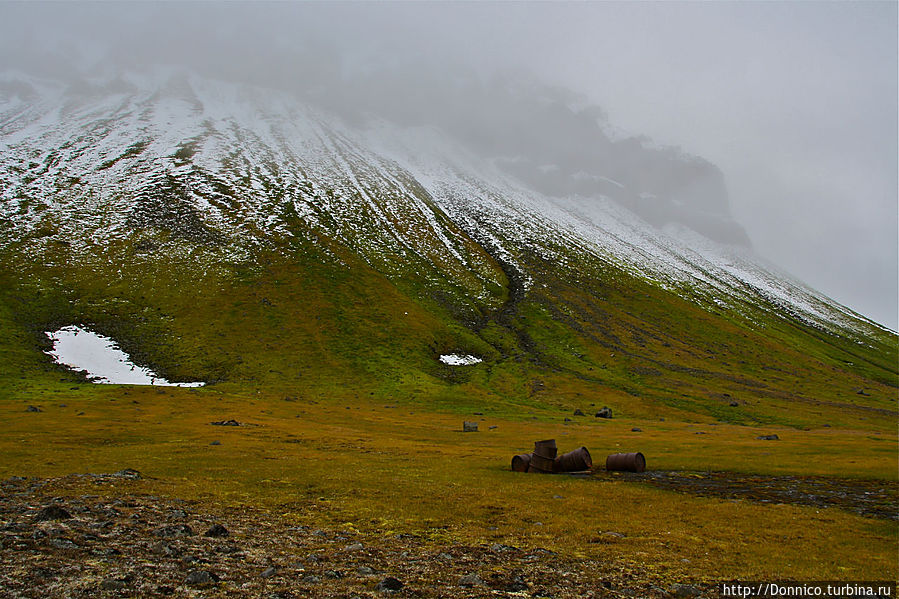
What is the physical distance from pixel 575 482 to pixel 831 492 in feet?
46.4

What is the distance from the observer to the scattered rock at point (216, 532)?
15116mm

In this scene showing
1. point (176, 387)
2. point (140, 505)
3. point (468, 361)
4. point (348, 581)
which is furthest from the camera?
point (468, 361)

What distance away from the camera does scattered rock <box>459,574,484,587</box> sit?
12.3m

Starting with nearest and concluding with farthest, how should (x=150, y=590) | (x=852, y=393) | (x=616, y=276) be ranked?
(x=150, y=590) → (x=852, y=393) → (x=616, y=276)

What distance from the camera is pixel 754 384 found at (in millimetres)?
116062

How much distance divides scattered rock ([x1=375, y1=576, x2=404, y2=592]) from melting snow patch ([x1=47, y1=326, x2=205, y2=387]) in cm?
Result: 8153

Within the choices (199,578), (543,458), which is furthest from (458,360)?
(199,578)

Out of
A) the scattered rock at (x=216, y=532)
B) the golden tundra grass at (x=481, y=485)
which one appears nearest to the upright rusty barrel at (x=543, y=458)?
the golden tundra grass at (x=481, y=485)

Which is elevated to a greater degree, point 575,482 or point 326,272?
point 326,272

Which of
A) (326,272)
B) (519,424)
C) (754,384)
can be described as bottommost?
(519,424)

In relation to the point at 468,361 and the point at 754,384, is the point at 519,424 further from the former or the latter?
the point at 754,384

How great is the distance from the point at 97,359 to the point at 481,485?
86.3 meters

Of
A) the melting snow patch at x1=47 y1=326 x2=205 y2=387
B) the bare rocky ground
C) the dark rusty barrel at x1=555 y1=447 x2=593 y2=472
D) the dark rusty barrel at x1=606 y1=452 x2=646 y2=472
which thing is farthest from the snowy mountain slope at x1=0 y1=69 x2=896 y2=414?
the bare rocky ground

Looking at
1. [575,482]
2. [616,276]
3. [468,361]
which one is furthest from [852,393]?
[575,482]
